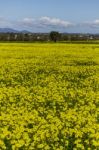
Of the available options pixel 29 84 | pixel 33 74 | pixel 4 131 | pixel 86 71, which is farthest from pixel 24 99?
pixel 86 71

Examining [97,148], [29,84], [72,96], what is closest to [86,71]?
[29,84]

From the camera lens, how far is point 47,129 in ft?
33.9

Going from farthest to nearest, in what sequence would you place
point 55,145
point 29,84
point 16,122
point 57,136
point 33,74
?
1. point 33,74
2. point 29,84
3. point 16,122
4. point 57,136
5. point 55,145

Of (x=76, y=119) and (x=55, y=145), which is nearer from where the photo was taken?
(x=55, y=145)

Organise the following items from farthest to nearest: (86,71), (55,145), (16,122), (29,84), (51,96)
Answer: (86,71), (29,84), (51,96), (16,122), (55,145)

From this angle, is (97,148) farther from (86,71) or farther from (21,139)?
(86,71)

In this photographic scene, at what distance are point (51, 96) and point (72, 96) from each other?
2.99 ft

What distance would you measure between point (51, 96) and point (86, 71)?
1061cm

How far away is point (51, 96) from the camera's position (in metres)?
15.6

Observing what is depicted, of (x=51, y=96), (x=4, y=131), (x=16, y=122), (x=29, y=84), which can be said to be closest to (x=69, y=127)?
(x=16, y=122)

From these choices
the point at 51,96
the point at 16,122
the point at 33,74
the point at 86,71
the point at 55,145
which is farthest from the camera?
the point at 86,71

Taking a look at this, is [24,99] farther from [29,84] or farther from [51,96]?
[29,84]

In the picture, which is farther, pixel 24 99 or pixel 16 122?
pixel 24 99

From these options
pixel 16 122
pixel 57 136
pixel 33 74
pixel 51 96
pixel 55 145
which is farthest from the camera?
pixel 33 74
